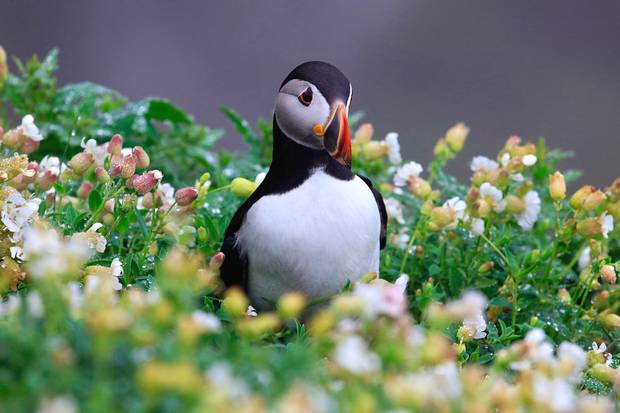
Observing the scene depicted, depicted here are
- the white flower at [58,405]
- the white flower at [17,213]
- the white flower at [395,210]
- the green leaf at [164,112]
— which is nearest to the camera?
the white flower at [58,405]

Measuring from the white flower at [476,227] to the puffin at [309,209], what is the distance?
Answer: 1.08ft

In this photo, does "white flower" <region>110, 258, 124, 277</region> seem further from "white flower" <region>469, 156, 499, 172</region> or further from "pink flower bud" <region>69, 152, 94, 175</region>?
"white flower" <region>469, 156, 499, 172</region>

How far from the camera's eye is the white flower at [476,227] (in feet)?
7.87

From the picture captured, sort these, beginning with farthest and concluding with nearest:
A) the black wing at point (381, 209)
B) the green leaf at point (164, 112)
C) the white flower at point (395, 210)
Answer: the green leaf at point (164, 112) → the white flower at point (395, 210) → the black wing at point (381, 209)

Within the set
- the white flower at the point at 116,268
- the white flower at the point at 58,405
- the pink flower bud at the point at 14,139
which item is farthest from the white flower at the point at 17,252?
the white flower at the point at 58,405

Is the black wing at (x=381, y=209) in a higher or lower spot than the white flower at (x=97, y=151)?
lower

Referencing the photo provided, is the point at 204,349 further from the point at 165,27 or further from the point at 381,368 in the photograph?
the point at 165,27

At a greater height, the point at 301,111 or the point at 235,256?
the point at 301,111

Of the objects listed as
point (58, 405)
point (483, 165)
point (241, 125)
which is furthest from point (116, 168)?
point (241, 125)

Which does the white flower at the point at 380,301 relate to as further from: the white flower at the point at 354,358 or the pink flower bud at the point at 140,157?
the pink flower bud at the point at 140,157

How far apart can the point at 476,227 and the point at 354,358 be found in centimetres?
131

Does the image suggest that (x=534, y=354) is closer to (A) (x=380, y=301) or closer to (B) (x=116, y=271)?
(A) (x=380, y=301)

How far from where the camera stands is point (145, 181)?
2057 mm

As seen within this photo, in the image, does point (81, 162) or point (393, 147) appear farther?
point (393, 147)
